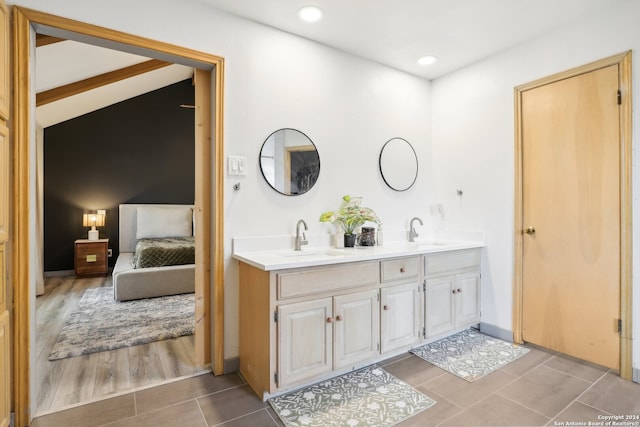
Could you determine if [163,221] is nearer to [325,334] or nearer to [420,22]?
[325,334]

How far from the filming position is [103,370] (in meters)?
2.20

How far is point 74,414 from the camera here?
A: 1718 millimetres

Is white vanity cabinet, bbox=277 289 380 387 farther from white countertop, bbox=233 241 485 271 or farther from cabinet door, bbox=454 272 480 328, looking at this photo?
cabinet door, bbox=454 272 480 328

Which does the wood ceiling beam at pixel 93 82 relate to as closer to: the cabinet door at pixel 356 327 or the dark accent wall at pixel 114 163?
the dark accent wall at pixel 114 163

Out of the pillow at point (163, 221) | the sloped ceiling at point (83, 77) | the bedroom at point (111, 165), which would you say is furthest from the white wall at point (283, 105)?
the pillow at point (163, 221)

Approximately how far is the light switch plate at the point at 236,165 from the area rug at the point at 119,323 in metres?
1.62

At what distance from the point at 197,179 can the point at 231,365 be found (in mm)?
1267

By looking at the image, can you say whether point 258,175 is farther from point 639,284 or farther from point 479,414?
point 639,284

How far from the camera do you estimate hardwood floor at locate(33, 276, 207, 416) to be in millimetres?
1888

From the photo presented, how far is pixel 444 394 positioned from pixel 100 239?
5684 mm

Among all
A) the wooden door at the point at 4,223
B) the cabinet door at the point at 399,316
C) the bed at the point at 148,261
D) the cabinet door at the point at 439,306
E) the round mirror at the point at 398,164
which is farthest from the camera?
the bed at the point at 148,261

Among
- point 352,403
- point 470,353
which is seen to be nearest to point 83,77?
point 352,403

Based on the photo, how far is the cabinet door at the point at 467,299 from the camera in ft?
8.79

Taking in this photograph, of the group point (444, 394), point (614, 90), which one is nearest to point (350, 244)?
point (444, 394)
